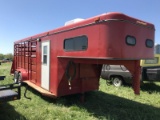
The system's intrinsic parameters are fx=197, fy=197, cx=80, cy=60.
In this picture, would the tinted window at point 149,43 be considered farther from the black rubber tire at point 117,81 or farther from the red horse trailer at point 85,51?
the black rubber tire at point 117,81

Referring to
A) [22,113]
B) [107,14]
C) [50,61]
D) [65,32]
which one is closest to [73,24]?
[65,32]

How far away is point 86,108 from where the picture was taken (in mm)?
6645

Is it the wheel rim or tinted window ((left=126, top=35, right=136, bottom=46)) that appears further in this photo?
the wheel rim

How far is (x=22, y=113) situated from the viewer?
600 cm

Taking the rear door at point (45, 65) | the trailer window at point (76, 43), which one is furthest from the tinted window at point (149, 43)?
the rear door at point (45, 65)

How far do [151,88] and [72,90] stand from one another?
5127 mm

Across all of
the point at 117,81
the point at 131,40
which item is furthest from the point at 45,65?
the point at 117,81

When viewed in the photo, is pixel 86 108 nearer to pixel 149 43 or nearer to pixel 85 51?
pixel 85 51

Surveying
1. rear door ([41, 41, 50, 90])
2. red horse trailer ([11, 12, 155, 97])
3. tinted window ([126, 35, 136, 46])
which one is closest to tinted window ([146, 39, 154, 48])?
red horse trailer ([11, 12, 155, 97])

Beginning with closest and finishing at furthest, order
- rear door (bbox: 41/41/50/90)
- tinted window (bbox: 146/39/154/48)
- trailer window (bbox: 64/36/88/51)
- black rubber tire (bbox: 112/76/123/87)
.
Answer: trailer window (bbox: 64/36/88/51) → tinted window (bbox: 146/39/154/48) → rear door (bbox: 41/41/50/90) → black rubber tire (bbox: 112/76/123/87)

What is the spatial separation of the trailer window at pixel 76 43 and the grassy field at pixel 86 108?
1996 millimetres

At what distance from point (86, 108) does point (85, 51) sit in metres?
2.27

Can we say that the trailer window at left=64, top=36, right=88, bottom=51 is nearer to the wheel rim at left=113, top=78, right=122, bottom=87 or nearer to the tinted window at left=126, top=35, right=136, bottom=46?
the tinted window at left=126, top=35, right=136, bottom=46

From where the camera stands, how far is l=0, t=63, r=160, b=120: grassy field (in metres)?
5.83
